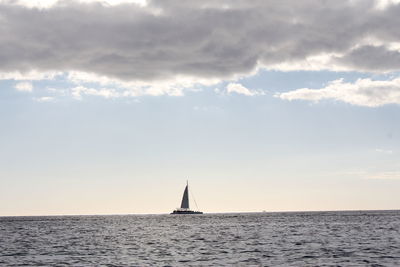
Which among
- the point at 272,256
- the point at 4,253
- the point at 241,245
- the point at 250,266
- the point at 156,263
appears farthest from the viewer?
the point at 241,245

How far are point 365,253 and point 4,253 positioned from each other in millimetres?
43498

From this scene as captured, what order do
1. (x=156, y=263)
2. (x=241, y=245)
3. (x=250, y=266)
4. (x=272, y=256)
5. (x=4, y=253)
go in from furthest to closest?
(x=241, y=245)
(x=4, y=253)
(x=272, y=256)
(x=156, y=263)
(x=250, y=266)

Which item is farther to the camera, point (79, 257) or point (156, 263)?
point (79, 257)

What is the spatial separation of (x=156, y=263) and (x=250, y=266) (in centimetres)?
943

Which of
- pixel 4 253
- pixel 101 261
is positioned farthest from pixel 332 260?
pixel 4 253

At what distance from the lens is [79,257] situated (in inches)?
2168

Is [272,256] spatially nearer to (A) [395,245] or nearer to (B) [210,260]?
(B) [210,260]

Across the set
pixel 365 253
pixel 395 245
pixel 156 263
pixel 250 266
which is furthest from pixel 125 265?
pixel 395 245

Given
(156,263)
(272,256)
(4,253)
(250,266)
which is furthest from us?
(4,253)

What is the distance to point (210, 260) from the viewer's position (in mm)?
50094

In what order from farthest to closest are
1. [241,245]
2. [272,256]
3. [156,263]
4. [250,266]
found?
1. [241,245]
2. [272,256]
3. [156,263]
4. [250,266]

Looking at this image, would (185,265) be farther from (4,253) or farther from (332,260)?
(4,253)

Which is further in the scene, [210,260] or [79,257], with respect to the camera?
[79,257]

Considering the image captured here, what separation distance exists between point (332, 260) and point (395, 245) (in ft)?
68.0
